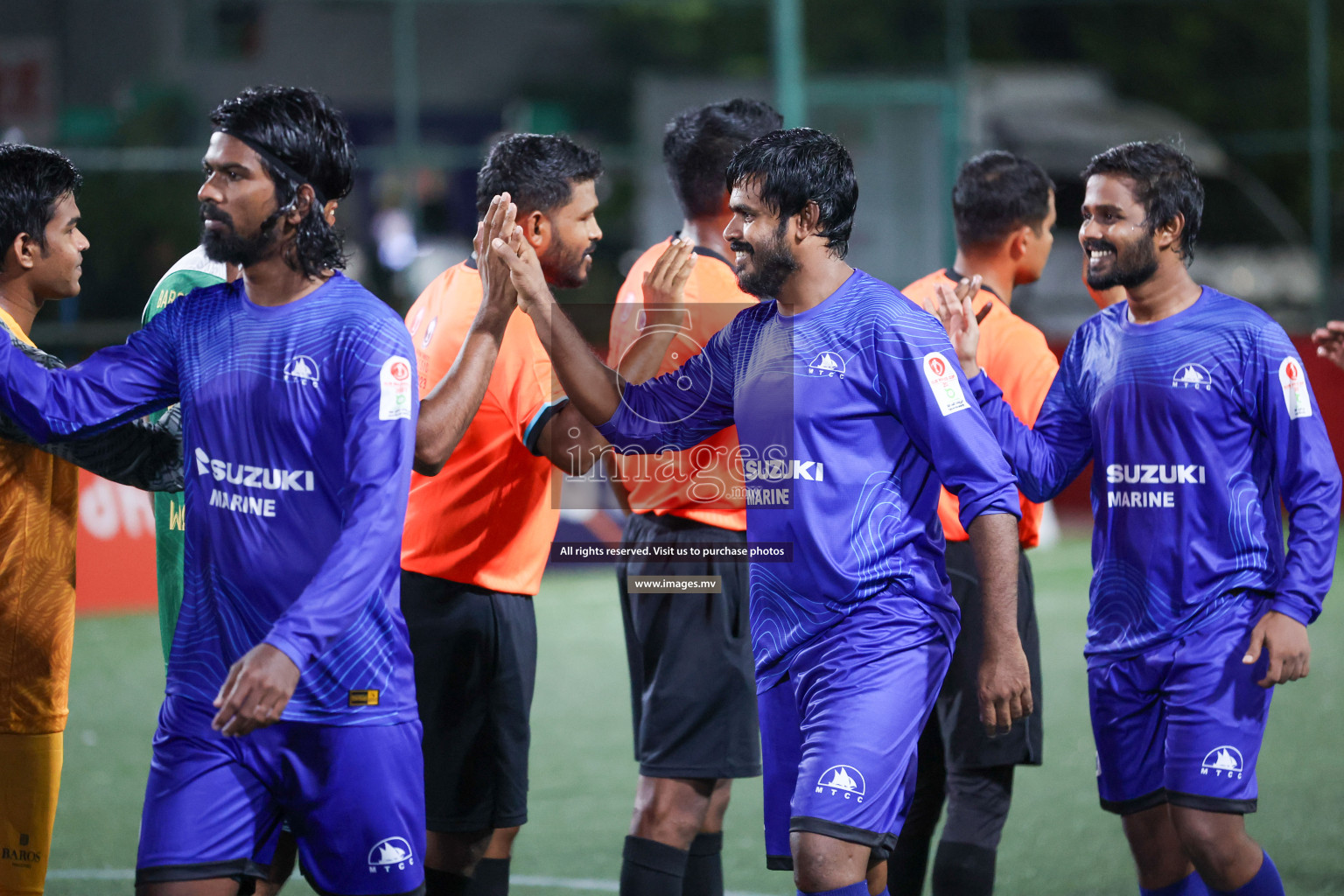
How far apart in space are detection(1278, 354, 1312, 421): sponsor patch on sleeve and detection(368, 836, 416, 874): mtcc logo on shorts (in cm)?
255

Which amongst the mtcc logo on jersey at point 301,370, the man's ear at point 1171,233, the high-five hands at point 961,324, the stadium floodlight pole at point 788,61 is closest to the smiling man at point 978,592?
the high-five hands at point 961,324

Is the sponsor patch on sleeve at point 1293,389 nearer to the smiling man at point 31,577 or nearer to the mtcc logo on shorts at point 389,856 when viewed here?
the mtcc logo on shorts at point 389,856

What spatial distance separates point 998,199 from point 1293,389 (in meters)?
1.39

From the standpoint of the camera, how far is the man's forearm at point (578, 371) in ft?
13.7

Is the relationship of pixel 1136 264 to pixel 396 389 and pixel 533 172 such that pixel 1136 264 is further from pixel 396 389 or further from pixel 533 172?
pixel 396 389

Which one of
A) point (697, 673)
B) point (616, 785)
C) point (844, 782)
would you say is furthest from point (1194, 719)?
point (616, 785)

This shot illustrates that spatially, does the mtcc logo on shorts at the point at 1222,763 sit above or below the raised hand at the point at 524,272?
below

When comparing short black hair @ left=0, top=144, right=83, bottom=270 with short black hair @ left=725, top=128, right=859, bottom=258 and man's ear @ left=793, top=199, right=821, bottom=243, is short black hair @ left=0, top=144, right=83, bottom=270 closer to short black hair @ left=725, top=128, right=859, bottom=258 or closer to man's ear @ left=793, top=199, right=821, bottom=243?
short black hair @ left=725, top=128, right=859, bottom=258

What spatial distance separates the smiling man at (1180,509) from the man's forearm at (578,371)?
3.33 ft

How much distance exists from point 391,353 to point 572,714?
5.57 metres

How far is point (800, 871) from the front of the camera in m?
3.72

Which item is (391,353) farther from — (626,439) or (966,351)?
(966,351)

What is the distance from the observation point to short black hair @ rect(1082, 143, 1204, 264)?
444 centimetres

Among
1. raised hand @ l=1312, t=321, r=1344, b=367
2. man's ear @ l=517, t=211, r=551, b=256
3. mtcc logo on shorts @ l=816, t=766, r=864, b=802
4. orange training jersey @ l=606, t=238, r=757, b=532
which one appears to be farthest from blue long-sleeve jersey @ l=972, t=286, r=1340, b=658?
man's ear @ l=517, t=211, r=551, b=256
